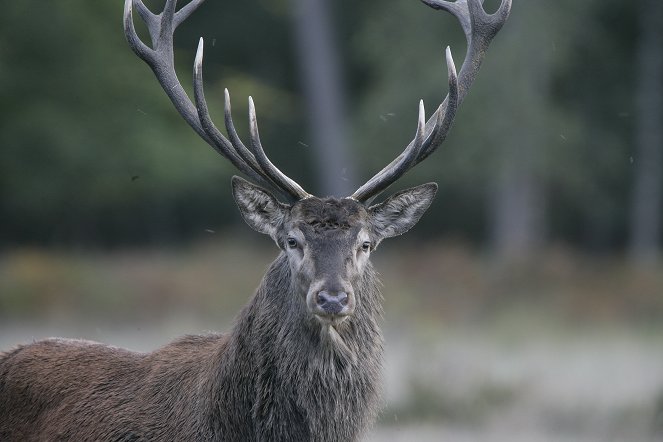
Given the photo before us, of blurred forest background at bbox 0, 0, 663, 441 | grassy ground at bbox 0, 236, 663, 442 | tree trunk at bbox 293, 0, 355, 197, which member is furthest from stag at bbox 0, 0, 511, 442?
tree trunk at bbox 293, 0, 355, 197

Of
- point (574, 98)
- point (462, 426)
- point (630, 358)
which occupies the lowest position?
point (462, 426)

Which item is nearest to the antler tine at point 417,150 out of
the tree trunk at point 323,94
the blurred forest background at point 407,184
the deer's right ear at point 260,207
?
the deer's right ear at point 260,207

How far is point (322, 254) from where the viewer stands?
19.5 ft

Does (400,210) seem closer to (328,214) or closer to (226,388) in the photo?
(328,214)

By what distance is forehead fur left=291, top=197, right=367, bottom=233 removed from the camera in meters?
6.07

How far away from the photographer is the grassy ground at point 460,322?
11.4m

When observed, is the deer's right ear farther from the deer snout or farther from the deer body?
the deer snout

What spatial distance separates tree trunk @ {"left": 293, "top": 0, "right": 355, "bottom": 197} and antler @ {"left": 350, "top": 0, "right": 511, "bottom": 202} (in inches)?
756

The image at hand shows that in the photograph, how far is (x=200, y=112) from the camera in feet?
21.2

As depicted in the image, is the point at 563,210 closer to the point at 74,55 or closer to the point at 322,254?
the point at 74,55

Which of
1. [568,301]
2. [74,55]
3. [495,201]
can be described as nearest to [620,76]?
[495,201]

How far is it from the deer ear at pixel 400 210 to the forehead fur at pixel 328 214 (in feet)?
0.60

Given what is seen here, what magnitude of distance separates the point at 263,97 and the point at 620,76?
1023 centimetres

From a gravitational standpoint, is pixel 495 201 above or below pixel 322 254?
above
